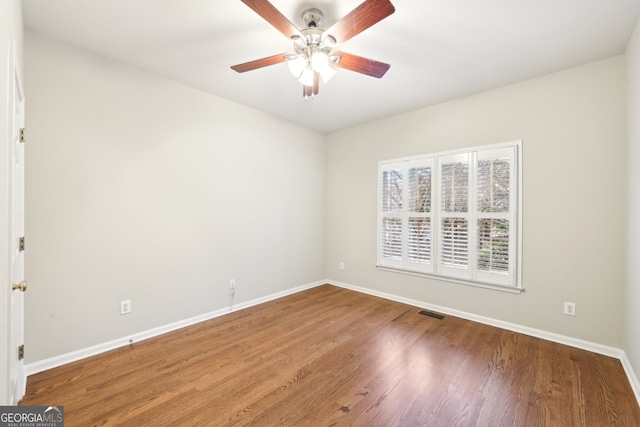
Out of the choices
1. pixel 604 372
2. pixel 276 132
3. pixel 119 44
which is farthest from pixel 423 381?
pixel 119 44

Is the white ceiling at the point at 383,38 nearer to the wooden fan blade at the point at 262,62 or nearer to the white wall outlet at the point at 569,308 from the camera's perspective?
the wooden fan blade at the point at 262,62

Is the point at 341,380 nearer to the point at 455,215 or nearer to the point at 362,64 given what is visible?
the point at 455,215

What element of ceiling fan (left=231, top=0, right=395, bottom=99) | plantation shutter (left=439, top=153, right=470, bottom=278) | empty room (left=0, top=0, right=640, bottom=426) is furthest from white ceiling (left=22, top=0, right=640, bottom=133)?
plantation shutter (left=439, top=153, right=470, bottom=278)

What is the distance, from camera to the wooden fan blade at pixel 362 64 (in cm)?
197

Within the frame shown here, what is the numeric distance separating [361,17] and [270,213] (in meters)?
2.72

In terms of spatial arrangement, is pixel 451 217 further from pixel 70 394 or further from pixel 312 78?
pixel 70 394

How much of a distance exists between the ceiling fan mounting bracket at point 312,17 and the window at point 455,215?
219cm

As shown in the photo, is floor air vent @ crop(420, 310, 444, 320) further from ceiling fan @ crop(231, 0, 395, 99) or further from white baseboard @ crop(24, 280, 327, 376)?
ceiling fan @ crop(231, 0, 395, 99)

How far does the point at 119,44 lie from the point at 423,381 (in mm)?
3651

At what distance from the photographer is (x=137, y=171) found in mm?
2646

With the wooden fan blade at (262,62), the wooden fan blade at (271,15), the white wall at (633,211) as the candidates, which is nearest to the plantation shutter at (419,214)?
the white wall at (633,211)

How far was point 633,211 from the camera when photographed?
2.10 m

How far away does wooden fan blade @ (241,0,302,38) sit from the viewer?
1480 millimetres

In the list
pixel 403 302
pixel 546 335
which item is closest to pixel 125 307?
pixel 403 302
